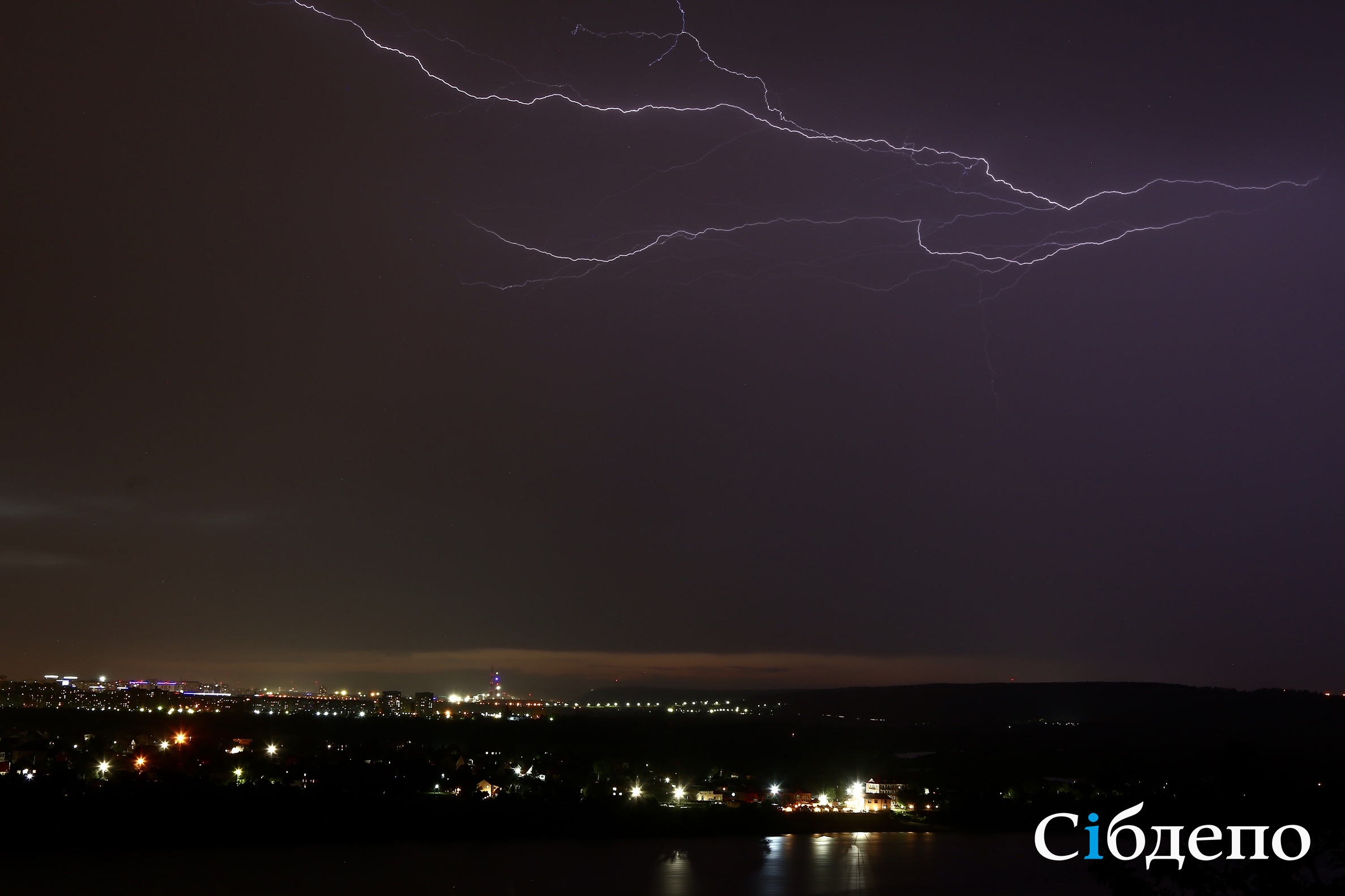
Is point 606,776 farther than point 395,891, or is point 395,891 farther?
point 606,776

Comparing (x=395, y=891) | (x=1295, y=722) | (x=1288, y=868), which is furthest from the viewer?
(x=1295, y=722)

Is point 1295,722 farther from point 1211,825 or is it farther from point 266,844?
point 1211,825

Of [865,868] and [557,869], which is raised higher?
[557,869]

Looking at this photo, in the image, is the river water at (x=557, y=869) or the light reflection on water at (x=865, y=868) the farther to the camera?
the light reflection on water at (x=865, y=868)

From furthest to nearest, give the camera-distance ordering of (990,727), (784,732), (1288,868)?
(990,727)
(784,732)
(1288,868)

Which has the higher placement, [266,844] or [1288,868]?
[1288,868]

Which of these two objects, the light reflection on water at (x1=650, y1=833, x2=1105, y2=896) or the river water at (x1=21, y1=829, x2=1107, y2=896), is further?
the light reflection on water at (x1=650, y1=833, x2=1105, y2=896)

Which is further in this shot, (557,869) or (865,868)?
(865,868)

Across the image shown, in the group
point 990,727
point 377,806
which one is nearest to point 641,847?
point 377,806
